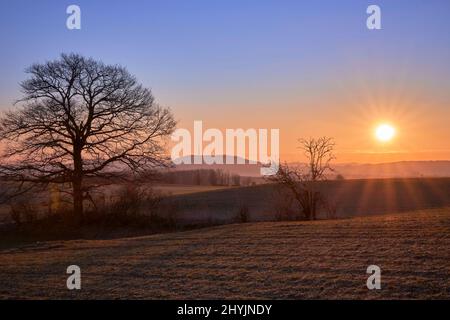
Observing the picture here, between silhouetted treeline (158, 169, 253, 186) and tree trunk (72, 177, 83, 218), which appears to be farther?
silhouetted treeline (158, 169, 253, 186)

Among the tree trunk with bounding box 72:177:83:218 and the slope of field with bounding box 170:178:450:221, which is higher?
the tree trunk with bounding box 72:177:83:218

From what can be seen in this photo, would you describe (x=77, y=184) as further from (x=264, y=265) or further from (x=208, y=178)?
(x=208, y=178)

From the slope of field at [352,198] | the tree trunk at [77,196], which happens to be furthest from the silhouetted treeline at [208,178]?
the tree trunk at [77,196]

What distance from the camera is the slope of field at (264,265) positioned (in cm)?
984

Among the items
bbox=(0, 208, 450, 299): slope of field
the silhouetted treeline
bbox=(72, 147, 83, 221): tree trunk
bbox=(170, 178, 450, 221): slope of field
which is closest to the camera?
bbox=(0, 208, 450, 299): slope of field

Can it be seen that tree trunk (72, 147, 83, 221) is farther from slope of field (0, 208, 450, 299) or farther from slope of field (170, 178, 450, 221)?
slope of field (0, 208, 450, 299)

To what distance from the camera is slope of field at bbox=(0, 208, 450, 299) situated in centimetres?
984

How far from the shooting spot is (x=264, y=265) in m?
12.1

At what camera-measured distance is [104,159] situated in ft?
106

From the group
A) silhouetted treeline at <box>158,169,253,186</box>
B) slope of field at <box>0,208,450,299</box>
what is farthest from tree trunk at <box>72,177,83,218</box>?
silhouetted treeline at <box>158,169,253,186</box>

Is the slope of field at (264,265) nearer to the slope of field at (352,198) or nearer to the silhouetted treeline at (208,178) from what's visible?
the slope of field at (352,198)
